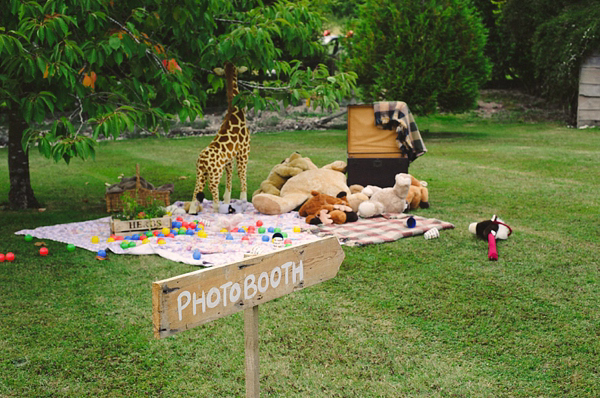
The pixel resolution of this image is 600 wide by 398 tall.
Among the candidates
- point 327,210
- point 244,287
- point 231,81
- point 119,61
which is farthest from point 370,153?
point 244,287

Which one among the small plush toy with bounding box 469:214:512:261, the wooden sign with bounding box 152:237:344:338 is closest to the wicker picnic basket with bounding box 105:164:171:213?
the small plush toy with bounding box 469:214:512:261

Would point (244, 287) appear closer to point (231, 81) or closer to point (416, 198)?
point (231, 81)

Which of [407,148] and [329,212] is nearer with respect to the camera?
[329,212]

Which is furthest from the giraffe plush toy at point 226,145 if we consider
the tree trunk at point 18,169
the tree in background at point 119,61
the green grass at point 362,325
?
the tree trunk at point 18,169

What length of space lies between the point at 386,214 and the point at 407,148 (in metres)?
1.56

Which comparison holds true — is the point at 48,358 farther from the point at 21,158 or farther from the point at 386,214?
the point at 21,158

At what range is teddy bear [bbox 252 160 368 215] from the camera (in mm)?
6992

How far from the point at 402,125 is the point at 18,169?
16.1ft

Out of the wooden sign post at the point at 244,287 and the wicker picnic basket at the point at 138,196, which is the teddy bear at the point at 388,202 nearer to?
the wicker picnic basket at the point at 138,196

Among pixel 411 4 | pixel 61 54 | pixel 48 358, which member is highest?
pixel 411 4

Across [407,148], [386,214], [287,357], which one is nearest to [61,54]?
[287,357]

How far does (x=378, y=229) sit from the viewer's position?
19.9ft

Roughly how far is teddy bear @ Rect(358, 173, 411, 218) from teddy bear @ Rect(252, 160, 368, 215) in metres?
0.20

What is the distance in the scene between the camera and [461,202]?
753 cm
